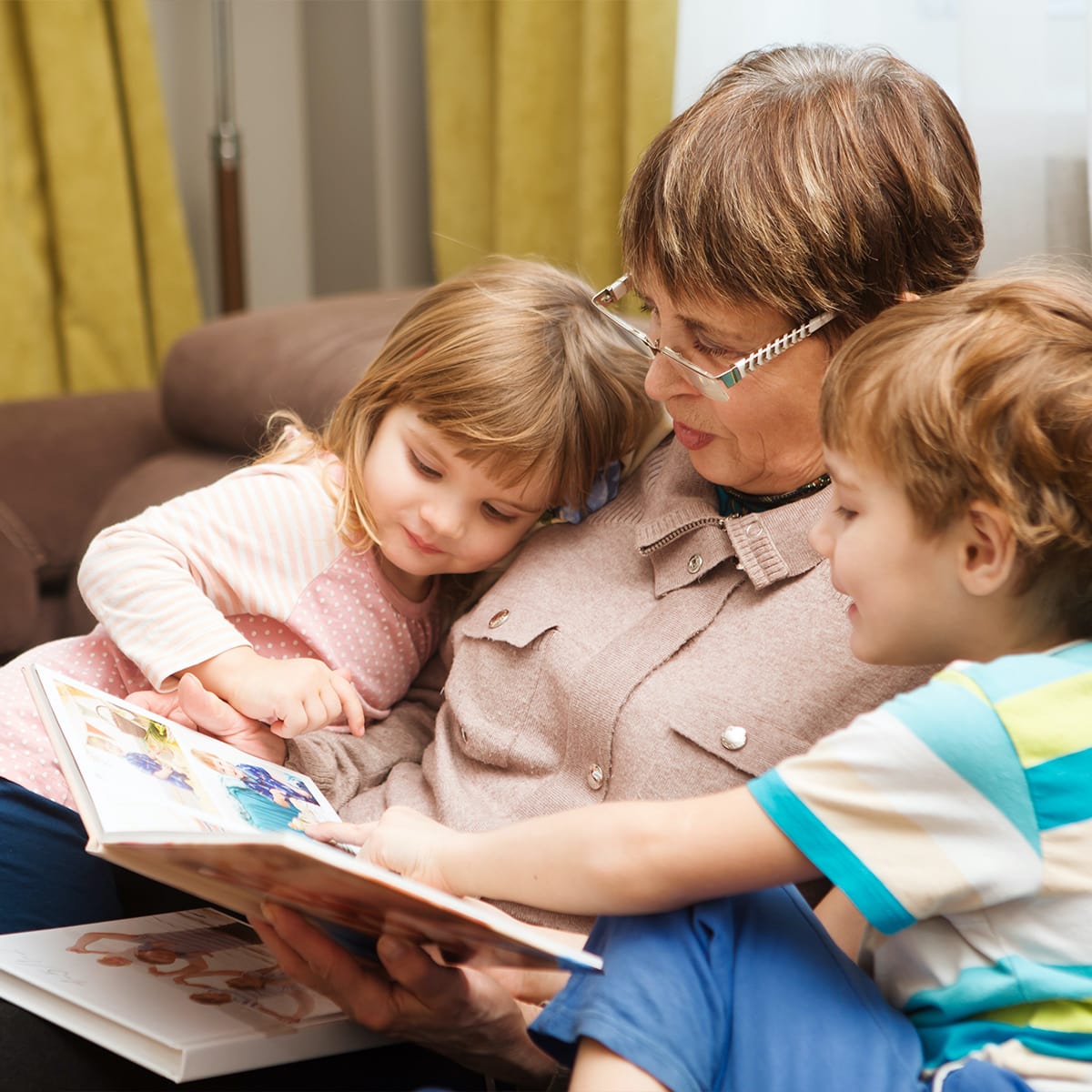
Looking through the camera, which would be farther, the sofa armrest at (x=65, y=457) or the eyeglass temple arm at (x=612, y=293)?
the sofa armrest at (x=65, y=457)

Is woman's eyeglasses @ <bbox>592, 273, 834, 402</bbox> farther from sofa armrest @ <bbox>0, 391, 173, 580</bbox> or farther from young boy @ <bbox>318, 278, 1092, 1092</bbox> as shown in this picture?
sofa armrest @ <bbox>0, 391, 173, 580</bbox>

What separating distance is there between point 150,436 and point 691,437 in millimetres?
1286

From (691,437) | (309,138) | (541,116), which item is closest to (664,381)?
(691,437)

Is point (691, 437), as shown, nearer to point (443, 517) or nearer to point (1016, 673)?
point (443, 517)

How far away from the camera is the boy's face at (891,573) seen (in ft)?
2.86

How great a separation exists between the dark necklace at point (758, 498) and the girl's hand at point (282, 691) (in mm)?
401

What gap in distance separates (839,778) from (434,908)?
0.26 m

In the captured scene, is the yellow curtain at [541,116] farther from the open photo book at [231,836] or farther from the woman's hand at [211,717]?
the open photo book at [231,836]

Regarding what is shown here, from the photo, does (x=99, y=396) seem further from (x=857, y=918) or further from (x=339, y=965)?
(x=857, y=918)

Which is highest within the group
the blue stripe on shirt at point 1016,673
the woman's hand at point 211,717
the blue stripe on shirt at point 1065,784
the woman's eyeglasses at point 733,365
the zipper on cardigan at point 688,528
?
the woman's eyeglasses at point 733,365

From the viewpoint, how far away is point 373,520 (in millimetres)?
1365

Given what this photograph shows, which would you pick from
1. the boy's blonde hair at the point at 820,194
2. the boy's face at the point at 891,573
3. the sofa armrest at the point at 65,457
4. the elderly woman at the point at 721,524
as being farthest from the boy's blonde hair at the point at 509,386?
the sofa armrest at the point at 65,457

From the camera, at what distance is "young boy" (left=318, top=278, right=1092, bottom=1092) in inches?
31.5

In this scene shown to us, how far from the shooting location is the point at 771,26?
1849mm
